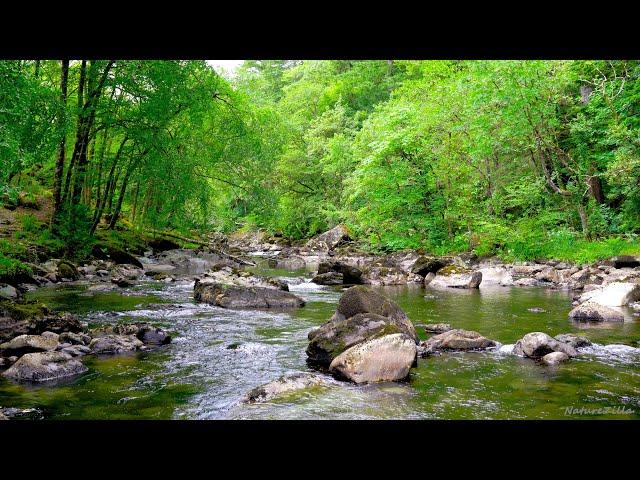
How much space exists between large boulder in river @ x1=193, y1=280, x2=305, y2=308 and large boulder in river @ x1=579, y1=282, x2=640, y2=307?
7.13 m

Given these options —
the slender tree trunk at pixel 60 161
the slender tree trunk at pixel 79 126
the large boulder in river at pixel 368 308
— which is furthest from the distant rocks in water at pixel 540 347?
the slender tree trunk at pixel 79 126

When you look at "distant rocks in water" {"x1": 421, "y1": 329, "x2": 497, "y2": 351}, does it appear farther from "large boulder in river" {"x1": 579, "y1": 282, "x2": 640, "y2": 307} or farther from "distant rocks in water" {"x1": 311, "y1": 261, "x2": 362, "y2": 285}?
"distant rocks in water" {"x1": 311, "y1": 261, "x2": 362, "y2": 285}

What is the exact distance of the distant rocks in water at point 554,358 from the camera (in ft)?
23.3

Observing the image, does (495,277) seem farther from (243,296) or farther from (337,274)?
(243,296)

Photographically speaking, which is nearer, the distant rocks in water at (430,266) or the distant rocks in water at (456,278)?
the distant rocks in water at (456,278)

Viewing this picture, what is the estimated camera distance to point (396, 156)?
2816cm

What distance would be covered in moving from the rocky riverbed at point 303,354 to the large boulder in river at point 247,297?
3 centimetres

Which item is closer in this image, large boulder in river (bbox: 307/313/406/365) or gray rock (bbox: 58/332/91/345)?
large boulder in river (bbox: 307/313/406/365)

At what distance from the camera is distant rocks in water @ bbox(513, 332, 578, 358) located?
748 centimetres

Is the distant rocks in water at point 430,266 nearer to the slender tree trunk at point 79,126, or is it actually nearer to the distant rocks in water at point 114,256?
the distant rocks in water at point 114,256

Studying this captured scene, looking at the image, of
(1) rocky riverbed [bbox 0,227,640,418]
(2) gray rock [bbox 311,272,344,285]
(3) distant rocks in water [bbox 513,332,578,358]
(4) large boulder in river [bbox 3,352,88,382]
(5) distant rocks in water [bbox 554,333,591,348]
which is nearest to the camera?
(1) rocky riverbed [bbox 0,227,640,418]

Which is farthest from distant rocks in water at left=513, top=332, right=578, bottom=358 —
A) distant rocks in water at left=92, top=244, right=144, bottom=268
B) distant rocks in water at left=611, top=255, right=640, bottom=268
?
distant rocks in water at left=92, top=244, right=144, bottom=268
